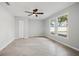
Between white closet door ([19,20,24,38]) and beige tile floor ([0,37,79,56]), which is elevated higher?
white closet door ([19,20,24,38])

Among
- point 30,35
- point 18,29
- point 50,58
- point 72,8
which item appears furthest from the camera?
point 30,35

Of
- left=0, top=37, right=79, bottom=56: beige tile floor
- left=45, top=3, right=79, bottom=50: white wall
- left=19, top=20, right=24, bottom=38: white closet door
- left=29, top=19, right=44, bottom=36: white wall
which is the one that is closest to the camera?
left=0, top=37, right=79, bottom=56: beige tile floor

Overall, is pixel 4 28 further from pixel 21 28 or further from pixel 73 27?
pixel 21 28

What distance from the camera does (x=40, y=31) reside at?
11.4 meters

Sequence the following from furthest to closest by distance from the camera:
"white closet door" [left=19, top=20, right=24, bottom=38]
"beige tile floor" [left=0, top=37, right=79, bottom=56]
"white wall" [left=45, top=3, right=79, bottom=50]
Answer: "white closet door" [left=19, top=20, right=24, bottom=38], "white wall" [left=45, top=3, right=79, bottom=50], "beige tile floor" [left=0, top=37, right=79, bottom=56]

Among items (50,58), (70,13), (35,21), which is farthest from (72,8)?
(35,21)

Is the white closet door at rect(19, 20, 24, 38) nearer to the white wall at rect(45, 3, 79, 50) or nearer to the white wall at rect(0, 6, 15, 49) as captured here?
the white wall at rect(0, 6, 15, 49)

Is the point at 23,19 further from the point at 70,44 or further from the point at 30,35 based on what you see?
the point at 70,44

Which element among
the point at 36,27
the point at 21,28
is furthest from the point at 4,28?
the point at 36,27

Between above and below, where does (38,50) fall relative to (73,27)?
below

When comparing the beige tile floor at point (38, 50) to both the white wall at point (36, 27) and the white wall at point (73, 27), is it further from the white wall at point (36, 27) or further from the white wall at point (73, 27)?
the white wall at point (36, 27)

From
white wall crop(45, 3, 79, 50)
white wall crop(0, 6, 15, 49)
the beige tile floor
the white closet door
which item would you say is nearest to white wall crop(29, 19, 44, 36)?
the white closet door

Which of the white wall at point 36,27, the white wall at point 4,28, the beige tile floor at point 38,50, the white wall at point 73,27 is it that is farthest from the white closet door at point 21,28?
the white wall at point 73,27

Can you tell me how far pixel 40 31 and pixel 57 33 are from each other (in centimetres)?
437
